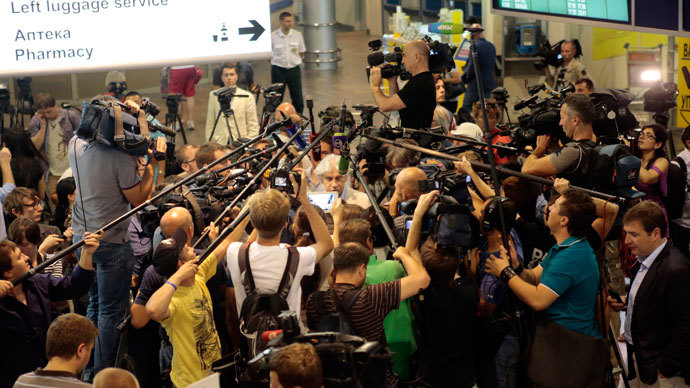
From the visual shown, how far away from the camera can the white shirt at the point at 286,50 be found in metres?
10.8

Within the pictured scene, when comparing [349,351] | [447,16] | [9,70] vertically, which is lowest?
[349,351]

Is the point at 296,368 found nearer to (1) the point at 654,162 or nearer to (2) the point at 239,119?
(1) the point at 654,162

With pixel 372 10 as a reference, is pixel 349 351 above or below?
below

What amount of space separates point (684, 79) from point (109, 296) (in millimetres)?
6347

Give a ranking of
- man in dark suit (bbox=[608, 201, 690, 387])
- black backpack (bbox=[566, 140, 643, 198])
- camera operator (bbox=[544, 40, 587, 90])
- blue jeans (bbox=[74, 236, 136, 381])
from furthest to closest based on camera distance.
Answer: camera operator (bbox=[544, 40, 587, 90]), blue jeans (bbox=[74, 236, 136, 381]), black backpack (bbox=[566, 140, 643, 198]), man in dark suit (bbox=[608, 201, 690, 387])

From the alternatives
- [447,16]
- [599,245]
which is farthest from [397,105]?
[447,16]

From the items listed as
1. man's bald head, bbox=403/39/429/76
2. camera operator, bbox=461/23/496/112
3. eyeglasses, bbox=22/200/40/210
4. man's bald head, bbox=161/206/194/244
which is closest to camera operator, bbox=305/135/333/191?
man's bald head, bbox=403/39/429/76

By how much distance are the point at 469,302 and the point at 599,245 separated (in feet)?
3.18

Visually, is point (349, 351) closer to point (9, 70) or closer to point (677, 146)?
point (9, 70)

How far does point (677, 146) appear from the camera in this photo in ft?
31.4

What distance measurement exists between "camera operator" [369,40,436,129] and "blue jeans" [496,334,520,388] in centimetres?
196

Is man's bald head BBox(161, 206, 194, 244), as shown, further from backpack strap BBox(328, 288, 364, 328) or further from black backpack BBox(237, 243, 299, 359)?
backpack strap BBox(328, 288, 364, 328)

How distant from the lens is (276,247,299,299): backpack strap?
140 inches

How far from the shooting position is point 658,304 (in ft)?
12.8
